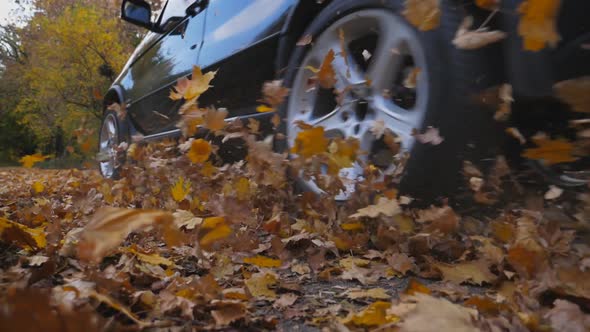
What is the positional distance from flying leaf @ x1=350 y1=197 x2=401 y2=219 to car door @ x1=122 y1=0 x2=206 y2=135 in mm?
1950

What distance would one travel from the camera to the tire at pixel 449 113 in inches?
53.4

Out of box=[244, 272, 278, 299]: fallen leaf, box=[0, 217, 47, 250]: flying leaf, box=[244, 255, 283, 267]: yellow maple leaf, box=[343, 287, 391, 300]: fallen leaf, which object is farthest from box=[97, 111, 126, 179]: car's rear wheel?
box=[343, 287, 391, 300]: fallen leaf

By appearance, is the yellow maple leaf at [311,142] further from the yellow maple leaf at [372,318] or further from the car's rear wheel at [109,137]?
the car's rear wheel at [109,137]

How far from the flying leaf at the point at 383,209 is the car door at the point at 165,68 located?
1950 mm

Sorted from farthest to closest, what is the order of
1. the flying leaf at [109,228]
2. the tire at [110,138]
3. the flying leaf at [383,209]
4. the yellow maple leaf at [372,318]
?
the tire at [110,138]
the flying leaf at [383,209]
the yellow maple leaf at [372,318]
the flying leaf at [109,228]

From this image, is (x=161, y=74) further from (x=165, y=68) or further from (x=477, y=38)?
(x=477, y=38)

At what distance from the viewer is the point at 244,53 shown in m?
2.47

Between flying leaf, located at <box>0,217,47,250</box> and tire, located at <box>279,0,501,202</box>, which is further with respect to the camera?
tire, located at <box>279,0,501,202</box>

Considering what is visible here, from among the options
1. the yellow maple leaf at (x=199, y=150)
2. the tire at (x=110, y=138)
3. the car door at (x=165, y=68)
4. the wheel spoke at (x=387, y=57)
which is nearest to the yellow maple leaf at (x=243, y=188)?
the yellow maple leaf at (x=199, y=150)

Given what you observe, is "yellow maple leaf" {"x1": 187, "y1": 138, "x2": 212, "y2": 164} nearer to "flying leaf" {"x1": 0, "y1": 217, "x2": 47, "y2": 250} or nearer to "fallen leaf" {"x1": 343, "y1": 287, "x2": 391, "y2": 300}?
"flying leaf" {"x1": 0, "y1": 217, "x2": 47, "y2": 250}

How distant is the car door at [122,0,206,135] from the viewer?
3225mm

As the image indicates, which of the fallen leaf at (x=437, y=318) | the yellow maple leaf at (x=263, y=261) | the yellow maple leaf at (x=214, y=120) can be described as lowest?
the yellow maple leaf at (x=263, y=261)

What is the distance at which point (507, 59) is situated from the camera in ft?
4.26

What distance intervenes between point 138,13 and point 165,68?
0.83 meters
